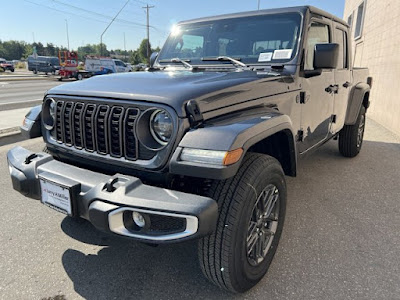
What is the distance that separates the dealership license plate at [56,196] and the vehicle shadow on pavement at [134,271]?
32 centimetres

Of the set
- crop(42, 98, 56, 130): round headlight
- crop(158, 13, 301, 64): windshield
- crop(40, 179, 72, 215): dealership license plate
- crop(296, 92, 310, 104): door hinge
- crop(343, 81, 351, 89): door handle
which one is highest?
crop(158, 13, 301, 64): windshield

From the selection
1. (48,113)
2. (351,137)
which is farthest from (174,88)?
(351,137)

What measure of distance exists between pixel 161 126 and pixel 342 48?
127 inches

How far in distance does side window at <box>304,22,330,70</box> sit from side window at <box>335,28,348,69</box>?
604 millimetres

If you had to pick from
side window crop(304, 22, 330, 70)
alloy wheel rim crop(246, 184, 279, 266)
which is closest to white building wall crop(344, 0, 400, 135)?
side window crop(304, 22, 330, 70)

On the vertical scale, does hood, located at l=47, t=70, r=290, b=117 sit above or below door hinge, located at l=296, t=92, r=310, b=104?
above

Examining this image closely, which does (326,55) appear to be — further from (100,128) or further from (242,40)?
(100,128)

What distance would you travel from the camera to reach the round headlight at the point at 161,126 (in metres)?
1.93

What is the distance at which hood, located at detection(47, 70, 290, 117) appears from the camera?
1953mm

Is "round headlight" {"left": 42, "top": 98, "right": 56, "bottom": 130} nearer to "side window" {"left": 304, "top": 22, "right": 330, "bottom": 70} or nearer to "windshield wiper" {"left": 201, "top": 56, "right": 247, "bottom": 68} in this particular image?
"windshield wiper" {"left": 201, "top": 56, "right": 247, "bottom": 68}

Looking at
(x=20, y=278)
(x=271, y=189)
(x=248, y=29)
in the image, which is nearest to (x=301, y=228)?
(x=271, y=189)

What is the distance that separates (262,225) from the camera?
2.26 meters

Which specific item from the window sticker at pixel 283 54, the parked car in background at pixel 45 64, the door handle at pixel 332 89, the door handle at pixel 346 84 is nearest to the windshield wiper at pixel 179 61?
the window sticker at pixel 283 54

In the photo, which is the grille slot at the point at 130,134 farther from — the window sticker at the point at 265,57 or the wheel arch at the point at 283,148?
the window sticker at the point at 265,57
